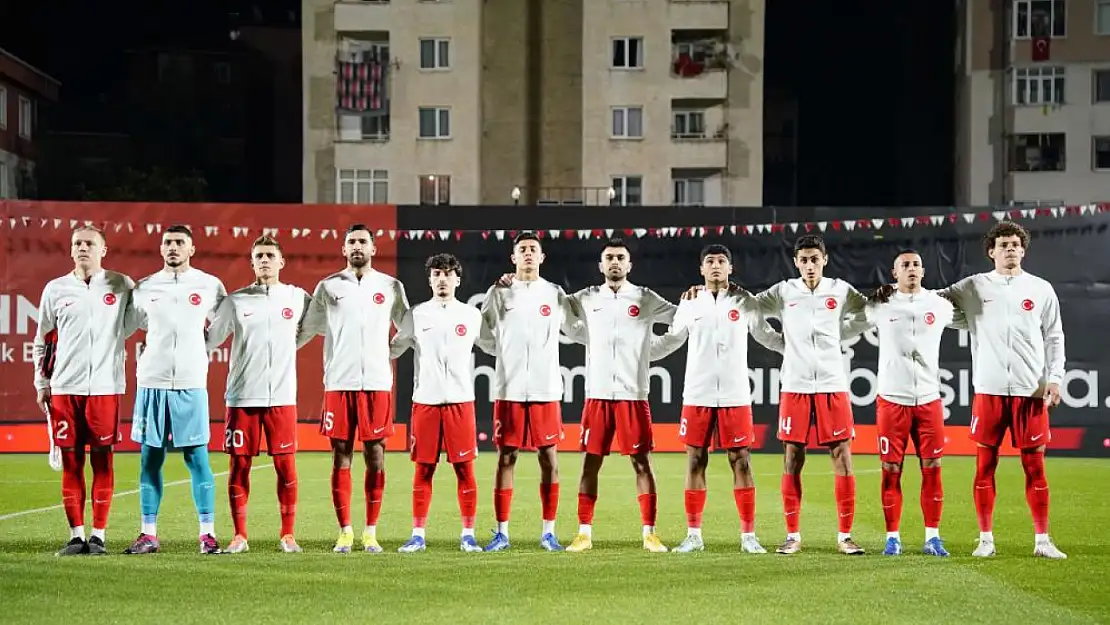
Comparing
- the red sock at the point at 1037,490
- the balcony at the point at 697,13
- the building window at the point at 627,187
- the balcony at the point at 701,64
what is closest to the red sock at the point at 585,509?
the red sock at the point at 1037,490

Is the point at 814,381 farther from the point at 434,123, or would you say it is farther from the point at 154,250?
the point at 434,123

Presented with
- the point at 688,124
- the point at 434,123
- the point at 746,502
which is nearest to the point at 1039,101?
the point at 688,124

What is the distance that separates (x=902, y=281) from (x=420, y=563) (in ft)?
10.9

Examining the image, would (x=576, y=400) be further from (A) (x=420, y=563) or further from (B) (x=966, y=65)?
(B) (x=966, y=65)

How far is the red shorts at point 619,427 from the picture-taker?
881 cm

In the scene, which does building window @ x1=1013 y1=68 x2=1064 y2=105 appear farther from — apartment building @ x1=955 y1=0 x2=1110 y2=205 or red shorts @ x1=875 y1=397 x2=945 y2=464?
red shorts @ x1=875 y1=397 x2=945 y2=464

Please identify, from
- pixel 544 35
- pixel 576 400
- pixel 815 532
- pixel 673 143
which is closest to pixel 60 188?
pixel 544 35

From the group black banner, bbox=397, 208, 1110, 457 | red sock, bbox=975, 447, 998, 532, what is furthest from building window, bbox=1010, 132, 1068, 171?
red sock, bbox=975, 447, 998, 532

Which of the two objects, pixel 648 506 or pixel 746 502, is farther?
pixel 648 506

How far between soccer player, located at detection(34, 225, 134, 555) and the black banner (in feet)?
28.7

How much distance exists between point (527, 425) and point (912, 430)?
7.58 ft

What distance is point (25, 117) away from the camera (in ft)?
143

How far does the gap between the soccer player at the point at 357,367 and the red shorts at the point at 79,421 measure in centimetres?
127

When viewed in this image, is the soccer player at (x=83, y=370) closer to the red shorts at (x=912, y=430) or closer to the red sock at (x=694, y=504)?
the red sock at (x=694, y=504)
